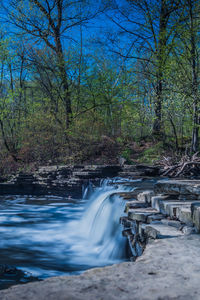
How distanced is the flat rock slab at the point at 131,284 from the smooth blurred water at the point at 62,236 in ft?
7.98

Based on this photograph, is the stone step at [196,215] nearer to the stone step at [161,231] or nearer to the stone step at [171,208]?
the stone step at [161,231]

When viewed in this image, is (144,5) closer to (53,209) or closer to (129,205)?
(53,209)

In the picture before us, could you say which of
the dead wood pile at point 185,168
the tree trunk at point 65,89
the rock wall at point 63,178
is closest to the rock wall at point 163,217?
the dead wood pile at point 185,168

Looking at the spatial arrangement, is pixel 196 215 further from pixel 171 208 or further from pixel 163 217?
pixel 163 217

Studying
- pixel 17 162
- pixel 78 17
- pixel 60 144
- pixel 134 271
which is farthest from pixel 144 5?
pixel 134 271

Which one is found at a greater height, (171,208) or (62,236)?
(171,208)

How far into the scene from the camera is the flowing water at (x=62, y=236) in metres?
4.53

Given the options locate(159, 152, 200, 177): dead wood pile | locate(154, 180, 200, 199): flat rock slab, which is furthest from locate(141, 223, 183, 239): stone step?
locate(159, 152, 200, 177): dead wood pile

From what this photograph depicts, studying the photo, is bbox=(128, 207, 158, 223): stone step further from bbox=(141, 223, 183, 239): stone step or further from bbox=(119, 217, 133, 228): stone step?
bbox=(141, 223, 183, 239): stone step

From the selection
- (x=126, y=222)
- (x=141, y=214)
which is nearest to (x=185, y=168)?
(x=126, y=222)

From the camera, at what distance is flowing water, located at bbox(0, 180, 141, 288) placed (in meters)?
4.53

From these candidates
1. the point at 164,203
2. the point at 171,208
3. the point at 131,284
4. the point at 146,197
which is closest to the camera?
the point at 131,284

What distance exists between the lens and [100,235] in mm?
5770

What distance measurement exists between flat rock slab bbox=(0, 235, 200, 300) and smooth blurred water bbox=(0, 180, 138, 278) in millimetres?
2433
